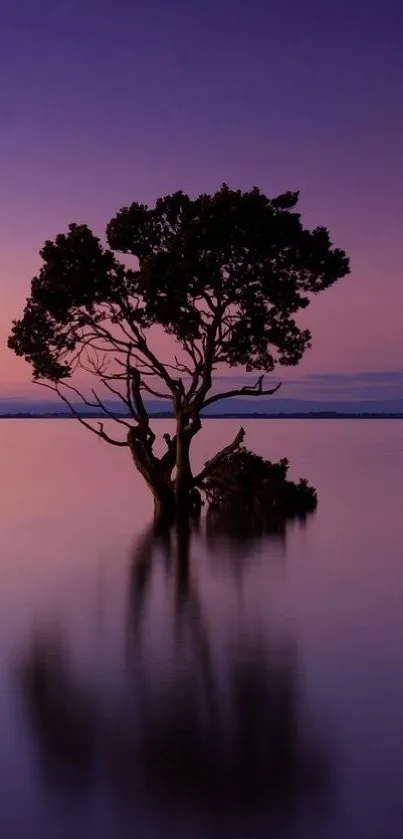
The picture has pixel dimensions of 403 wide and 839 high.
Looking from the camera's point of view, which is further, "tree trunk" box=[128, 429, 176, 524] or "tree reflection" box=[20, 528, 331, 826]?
"tree trunk" box=[128, 429, 176, 524]

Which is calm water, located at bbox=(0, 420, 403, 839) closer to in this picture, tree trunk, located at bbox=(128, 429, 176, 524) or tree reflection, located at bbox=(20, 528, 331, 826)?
tree reflection, located at bbox=(20, 528, 331, 826)

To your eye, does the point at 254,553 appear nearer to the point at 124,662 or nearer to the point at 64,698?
the point at 124,662

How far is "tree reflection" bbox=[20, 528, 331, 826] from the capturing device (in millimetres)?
8039

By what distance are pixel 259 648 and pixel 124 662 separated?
203 cm

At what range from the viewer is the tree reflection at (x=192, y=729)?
8.04 meters

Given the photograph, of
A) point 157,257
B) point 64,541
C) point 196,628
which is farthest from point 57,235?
point 196,628

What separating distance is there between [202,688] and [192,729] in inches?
71.2

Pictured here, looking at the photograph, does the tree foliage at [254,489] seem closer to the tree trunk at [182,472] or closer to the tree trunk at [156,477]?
the tree trunk at [182,472]

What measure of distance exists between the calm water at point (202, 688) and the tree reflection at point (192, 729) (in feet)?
0.08

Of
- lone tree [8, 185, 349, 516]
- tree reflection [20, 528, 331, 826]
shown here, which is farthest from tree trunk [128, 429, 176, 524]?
tree reflection [20, 528, 331, 826]

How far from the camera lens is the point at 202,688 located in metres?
11.6

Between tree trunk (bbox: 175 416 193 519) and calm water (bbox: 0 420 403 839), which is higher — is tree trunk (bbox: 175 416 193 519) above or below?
above

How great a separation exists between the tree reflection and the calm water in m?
0.03

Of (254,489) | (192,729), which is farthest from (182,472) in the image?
(192,729)
